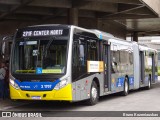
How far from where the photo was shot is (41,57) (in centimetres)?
1292

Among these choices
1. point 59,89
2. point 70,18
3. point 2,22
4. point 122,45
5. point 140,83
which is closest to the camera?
point 59,89

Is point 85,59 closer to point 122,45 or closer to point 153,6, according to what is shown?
point 122,45

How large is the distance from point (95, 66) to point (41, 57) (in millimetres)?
2771

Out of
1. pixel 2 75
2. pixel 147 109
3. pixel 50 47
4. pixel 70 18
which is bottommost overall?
pixel 147 109

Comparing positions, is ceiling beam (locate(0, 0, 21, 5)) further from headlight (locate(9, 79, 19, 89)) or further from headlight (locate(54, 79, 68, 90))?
headlight (locate(54, 79, 68, 90))

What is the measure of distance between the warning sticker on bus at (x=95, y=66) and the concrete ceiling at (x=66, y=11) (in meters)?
6.89

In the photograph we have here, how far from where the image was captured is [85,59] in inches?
552

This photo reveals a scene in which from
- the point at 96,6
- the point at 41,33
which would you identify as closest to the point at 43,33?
the point at 41,33

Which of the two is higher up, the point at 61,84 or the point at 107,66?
the point at 107,66

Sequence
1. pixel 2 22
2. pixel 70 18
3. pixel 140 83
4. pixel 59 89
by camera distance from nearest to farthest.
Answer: pixel 59 89 → pixel 140 83 → pixel 70 18 → pixel 2 22

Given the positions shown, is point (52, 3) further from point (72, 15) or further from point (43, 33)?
point (43, 33)

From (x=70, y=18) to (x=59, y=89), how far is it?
39.9 feet

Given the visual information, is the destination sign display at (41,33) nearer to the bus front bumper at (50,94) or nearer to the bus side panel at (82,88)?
the bus side panel at (82,88)

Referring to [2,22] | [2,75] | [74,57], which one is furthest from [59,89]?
[2,22]
